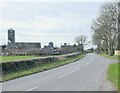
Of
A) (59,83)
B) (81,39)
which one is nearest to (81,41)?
(81,39)

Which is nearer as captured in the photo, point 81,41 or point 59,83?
point 59,83

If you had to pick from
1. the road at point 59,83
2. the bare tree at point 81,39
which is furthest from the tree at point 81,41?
the road at point 59,83

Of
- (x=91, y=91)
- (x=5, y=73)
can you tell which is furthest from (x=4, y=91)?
(x=5, y=73)

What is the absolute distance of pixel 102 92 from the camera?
14.5 meters

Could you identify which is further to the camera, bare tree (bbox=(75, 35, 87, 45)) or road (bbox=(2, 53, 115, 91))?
bare tree (bbox=(75, 35, 87, 45))

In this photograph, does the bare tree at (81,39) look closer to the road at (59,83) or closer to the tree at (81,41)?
the tree at (81,41)

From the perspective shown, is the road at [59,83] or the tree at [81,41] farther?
the tree at [81,41]

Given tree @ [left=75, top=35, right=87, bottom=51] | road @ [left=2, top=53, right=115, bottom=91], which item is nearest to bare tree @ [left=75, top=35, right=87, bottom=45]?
tree @ [left=75, top=35, right=87, bottom=51]

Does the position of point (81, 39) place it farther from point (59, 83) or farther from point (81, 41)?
point (59, 83)

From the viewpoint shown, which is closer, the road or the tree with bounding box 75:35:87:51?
the road

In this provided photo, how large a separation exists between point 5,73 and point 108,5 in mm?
46801

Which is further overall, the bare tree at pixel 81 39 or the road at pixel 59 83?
the bare tree at pixel 81 39

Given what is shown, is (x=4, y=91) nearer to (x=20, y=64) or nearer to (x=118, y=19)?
(x=20, y=64)

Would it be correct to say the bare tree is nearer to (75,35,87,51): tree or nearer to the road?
(75,35,87,51): tree
